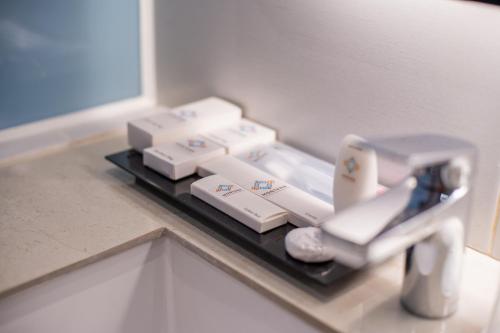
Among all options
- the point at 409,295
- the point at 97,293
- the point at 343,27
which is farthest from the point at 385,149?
the point at 97,293

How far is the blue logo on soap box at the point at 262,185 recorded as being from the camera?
0.84m

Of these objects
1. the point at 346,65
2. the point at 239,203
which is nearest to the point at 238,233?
the point at 239,203

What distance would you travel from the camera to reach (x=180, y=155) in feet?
2.94

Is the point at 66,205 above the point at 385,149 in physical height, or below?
below

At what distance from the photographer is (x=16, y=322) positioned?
74 centimetres

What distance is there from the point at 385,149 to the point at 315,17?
327mm

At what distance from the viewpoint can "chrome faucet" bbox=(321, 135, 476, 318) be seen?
59cm

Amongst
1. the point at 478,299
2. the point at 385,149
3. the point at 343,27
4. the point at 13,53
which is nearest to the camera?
the point at 385,149

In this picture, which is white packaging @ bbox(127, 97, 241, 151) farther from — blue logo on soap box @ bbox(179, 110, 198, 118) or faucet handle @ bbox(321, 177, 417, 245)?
faucet handle @ bbox(321, 177, 417, 245)

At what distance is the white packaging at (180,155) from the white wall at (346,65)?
0.39ft

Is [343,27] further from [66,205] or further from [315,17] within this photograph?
[66,205]

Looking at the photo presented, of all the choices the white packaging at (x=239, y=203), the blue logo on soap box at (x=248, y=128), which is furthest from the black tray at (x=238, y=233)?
the blue logo on soap box at (x=248, y=128)

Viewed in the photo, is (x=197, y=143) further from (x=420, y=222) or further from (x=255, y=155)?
(x=420, y=222)

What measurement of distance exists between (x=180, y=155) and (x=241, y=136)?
10 cm
